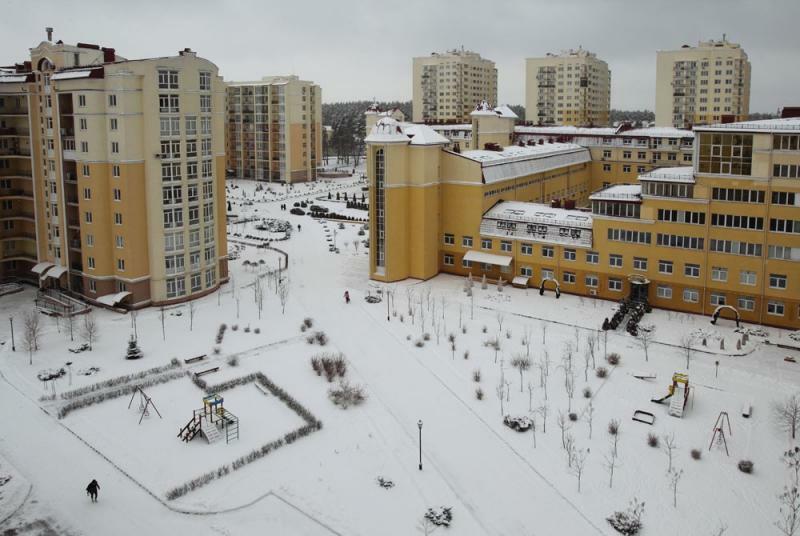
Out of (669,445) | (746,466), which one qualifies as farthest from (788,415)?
(669,445)

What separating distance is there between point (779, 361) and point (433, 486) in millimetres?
17317

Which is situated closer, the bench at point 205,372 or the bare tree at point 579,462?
the bare tree at point 579,462

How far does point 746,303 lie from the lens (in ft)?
110

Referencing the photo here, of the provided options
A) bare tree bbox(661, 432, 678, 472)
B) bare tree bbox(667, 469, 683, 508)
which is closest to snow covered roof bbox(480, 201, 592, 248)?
bare tree bbox(661, 432, 678, 472)

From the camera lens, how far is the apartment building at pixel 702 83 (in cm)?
8312

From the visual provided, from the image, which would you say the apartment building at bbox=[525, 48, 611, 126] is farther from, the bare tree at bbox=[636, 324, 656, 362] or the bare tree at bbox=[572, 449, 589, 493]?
the bare tree at bbox=[572, 449, 589, 493]

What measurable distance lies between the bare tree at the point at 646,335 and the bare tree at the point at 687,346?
52.0 inches

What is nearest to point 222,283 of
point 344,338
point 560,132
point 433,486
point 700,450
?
point 344,338

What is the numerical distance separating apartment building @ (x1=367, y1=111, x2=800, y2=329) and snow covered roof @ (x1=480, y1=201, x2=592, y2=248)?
0.06m

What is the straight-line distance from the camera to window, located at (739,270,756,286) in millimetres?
33219

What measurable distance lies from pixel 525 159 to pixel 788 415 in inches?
1180

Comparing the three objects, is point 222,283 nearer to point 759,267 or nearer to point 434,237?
point 434,237

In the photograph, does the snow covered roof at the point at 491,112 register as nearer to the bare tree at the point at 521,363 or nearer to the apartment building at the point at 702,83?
the apartment building at the point at 702,83

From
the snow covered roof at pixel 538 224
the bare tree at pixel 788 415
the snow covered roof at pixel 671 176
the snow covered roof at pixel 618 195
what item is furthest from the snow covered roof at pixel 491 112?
the bare tree at pixel 788 415
